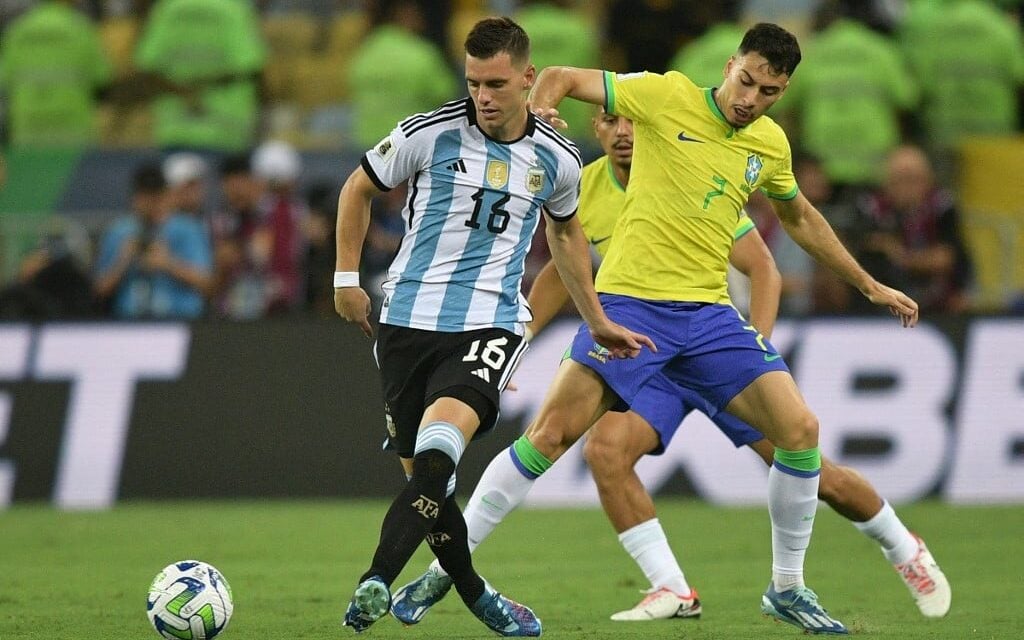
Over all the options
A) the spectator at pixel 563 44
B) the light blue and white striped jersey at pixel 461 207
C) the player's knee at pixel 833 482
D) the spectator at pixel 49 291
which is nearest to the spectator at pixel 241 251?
the spectator at pixel 49 291

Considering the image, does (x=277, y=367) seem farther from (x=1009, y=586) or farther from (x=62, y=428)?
(x=1009, y=586)

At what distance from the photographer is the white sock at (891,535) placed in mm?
8203

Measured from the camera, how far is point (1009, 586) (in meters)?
9.13

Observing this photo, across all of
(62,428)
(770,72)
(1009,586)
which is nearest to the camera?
(770,72)

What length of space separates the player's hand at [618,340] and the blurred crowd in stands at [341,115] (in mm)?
6610

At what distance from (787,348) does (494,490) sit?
20.8 feet

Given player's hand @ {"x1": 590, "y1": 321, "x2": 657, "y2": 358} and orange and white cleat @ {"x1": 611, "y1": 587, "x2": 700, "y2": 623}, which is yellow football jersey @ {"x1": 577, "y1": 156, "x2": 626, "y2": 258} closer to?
player's hand @ {"x1": 590, "y1": 321, "x2": 657, "y2": 358}

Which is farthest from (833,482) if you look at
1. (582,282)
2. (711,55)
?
(711,55)

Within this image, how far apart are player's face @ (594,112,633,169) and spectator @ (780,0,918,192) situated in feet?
23.4

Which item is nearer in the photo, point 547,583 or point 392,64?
point 547,583

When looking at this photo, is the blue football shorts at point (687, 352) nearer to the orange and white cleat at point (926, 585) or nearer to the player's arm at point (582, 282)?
the player's arm at point (582, 282)

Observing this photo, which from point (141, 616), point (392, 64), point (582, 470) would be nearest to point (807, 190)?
point (582, 470)

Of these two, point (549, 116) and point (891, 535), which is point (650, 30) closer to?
point (891, 535)

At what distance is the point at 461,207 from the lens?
7043 millimetres
